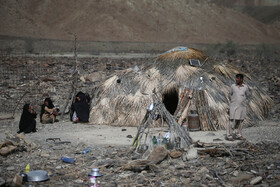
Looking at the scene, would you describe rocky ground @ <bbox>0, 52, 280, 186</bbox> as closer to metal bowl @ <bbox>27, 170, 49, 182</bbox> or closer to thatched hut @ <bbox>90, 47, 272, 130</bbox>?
metal bowl @ <bbox>27, 170, 49, 182</bbox>

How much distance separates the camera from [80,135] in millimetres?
8586

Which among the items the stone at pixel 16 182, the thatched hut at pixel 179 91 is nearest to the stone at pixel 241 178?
the stone at pixel 16 182

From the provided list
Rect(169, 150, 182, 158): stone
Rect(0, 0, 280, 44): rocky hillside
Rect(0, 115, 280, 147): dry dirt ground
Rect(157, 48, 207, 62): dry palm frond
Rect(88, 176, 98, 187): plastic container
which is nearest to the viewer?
Rect(88, 176, 98, 187): plastic container

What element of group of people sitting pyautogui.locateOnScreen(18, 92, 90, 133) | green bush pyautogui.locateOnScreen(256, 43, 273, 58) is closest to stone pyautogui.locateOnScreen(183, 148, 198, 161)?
group of people sitting pyautogui.locateOnScreen(18, 92, 90, 133)

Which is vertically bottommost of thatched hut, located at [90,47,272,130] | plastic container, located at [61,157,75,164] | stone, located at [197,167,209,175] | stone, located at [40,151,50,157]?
stone, located at [197,167,209,175]

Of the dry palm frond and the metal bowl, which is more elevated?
the dry palm frond

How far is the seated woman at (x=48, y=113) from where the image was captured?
394 inches

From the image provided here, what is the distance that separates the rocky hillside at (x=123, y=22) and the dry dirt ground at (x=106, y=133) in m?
41.5

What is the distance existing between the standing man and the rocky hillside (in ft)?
143

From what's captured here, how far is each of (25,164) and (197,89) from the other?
4281 millimetres

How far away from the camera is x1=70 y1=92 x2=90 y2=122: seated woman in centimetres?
991

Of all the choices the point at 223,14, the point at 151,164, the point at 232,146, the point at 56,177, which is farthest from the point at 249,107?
the point at 223,14

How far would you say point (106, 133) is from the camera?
28.6 feet

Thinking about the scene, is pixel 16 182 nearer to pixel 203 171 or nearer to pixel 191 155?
pixel 203 171
